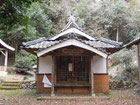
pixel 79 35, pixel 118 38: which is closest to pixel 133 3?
pixel 118 38

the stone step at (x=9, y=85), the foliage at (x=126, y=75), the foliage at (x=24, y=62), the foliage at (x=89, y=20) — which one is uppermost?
the foliage at (x=89, y=20)

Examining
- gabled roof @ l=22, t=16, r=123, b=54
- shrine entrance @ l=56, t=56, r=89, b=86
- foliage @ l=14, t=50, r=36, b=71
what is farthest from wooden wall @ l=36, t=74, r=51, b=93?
foliage @ l=14, t=50, r=36, b=71

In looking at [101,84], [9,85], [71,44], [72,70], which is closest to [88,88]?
[101,84]

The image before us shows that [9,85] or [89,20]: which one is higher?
[89,20]

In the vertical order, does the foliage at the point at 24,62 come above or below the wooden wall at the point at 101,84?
above

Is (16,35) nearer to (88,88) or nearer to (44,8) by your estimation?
(44,8)

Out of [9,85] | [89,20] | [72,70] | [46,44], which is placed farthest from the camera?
[89,20]

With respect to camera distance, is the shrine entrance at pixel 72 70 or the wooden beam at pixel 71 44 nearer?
the wooden beam at pixel 71 44

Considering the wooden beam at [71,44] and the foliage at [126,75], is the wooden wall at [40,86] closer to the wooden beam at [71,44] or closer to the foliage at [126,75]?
the wooden beam at [71,44]

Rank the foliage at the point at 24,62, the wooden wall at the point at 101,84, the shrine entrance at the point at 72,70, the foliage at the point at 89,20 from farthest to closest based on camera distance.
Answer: the foliage at the point at 89,20 → the foliage at the point at 24,62 → the shrine entrance at the point at 72,70 → the wooden wall at the point at 101,84

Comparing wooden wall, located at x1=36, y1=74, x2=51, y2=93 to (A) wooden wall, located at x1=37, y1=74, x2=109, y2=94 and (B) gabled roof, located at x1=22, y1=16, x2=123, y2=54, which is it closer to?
(A) wooden wall, located at x1=37, y1=74, x2=109, y2=94

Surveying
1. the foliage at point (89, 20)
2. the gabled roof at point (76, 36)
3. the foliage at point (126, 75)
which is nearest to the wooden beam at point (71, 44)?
the gabled roof at point (76, 36)

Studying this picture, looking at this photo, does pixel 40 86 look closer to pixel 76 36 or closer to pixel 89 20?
pixel 76 36

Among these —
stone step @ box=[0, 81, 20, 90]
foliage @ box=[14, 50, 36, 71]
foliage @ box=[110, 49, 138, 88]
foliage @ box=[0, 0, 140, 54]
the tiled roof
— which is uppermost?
foliage @ box=[0, 0, 140, 54]
